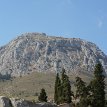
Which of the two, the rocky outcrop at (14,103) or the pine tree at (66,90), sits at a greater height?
the pine tree at (66,90)

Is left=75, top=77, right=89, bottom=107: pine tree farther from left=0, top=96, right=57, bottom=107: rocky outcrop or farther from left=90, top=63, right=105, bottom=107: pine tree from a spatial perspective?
left=0, top=96, right=57, bottom=107: rocky outcrop

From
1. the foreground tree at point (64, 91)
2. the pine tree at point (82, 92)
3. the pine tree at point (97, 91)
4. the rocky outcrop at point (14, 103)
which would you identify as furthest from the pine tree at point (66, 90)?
the rocky outcrop at point (14, 103)

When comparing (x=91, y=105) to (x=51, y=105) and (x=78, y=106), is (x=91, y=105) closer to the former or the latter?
(x=78, y=106)

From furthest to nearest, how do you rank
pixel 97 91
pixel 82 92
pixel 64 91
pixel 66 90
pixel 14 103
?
pixel 64 91
pixel 66 90
pixel 97 91
pixel 82 92
pixel 14 103

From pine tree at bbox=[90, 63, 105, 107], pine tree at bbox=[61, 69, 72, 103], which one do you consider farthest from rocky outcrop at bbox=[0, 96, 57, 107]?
pine tree at bbox=[61, 69, 72, 103]

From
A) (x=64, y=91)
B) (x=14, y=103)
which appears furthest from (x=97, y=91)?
(x=14, y=103)

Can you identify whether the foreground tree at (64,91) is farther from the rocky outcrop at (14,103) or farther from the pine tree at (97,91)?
the rocky outcrop at (14,103)

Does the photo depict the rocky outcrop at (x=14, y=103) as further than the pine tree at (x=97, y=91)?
No

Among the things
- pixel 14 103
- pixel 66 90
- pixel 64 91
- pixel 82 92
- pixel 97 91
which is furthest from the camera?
pixel 64 91

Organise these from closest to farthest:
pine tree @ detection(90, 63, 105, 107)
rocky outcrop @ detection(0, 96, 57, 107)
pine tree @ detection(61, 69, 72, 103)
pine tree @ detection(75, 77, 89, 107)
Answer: rocky outcrop @ detection(0, 96, 57, 107) < pine tree @ detection(75, 77, 89, 107) < pine tree @ detection(90, 63, 105, 107) < pine tree @ detection(61, 69, 72, 103)

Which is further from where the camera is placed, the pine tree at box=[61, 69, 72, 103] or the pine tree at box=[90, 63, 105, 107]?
the pine tree at box=[61, 69, 72, 103]

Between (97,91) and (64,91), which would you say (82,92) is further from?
(64,91)

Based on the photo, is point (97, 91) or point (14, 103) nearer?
point (14, 103)

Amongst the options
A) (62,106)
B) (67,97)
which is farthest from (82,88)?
(62,106)
